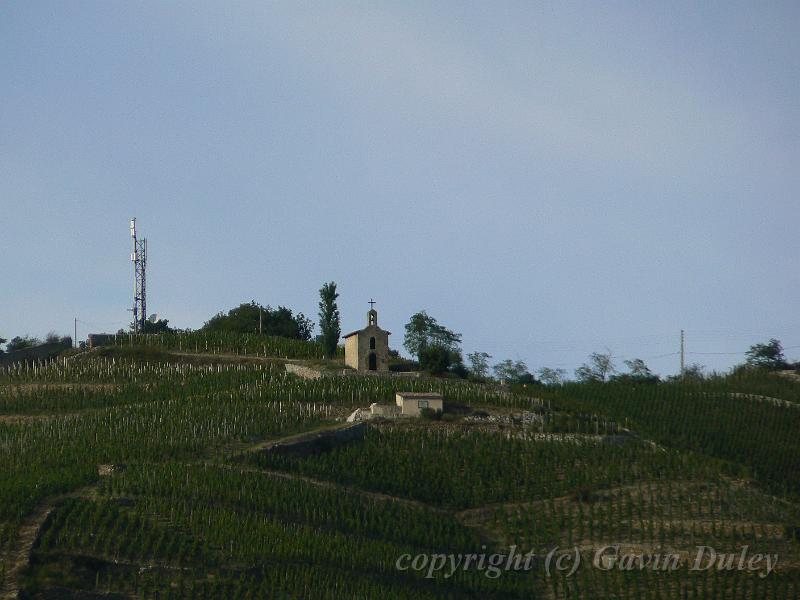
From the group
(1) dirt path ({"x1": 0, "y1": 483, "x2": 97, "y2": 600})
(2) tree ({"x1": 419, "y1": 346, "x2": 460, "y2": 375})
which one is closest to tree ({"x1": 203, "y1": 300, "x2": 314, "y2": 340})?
(2) tree ({"x1": 419, "y1": 346, "x2": 460, "y2": 375})

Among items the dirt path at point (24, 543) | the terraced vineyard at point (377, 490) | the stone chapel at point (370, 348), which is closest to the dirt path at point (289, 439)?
the terraced vineyard at point (377, 490)

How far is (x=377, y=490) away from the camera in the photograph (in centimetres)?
4847

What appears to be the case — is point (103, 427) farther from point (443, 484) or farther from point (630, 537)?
point (630, 537)

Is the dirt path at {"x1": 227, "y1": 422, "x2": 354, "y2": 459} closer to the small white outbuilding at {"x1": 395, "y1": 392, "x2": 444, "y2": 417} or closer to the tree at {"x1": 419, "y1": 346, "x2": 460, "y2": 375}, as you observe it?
the small white outbuilding at {"x1": 395, "y1": 392, "x2": 444, "y2": 417}

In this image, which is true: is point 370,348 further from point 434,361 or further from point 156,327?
point 156,327

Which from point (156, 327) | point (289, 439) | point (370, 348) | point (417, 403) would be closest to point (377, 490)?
point (289, 439)

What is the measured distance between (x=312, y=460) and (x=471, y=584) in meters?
11.3

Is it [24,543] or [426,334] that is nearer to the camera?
[24,543]

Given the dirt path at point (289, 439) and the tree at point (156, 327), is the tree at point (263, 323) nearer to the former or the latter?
the tree at point (156, 327)

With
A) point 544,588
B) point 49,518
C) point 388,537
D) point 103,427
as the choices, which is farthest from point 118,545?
point 103,427

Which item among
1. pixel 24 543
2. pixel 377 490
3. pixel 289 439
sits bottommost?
pixel 24 543

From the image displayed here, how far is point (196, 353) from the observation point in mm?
75438

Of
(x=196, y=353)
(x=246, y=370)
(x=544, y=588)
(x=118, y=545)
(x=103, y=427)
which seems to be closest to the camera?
(x=118, y=545)

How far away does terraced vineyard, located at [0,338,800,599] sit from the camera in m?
39.3
